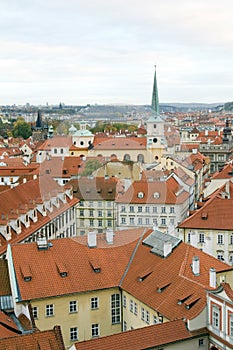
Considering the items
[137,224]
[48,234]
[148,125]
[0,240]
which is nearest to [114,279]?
[0,240]

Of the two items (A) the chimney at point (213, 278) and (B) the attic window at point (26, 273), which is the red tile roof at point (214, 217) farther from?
(B) the attic window at point (26, 273)

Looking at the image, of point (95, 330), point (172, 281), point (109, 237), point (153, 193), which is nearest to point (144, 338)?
point (172, 281)

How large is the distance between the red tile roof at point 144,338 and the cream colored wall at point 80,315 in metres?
6.09

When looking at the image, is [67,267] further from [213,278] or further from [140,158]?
[140,158]

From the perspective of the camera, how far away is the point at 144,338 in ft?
77.8

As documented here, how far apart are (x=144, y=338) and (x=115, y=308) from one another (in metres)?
6.79

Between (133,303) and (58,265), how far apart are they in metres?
4.72

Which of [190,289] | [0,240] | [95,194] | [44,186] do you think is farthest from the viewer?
[95,194]

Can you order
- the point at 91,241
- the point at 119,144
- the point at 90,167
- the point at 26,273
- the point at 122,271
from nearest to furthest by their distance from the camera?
the point at 26,273, the point at 122,271, the point at 91,241, the point at 90,167, the point at 119,144

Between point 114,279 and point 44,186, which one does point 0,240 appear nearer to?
point 114,279

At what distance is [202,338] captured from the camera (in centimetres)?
2484

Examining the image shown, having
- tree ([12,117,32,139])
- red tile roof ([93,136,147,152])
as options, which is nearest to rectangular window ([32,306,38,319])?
red tile roof ([93,136,147,152])

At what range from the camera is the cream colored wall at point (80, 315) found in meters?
28.7

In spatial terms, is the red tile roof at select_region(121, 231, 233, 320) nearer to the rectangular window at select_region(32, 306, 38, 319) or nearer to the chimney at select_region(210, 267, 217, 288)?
the chimney at select_region(210, 267, 217, 288)
